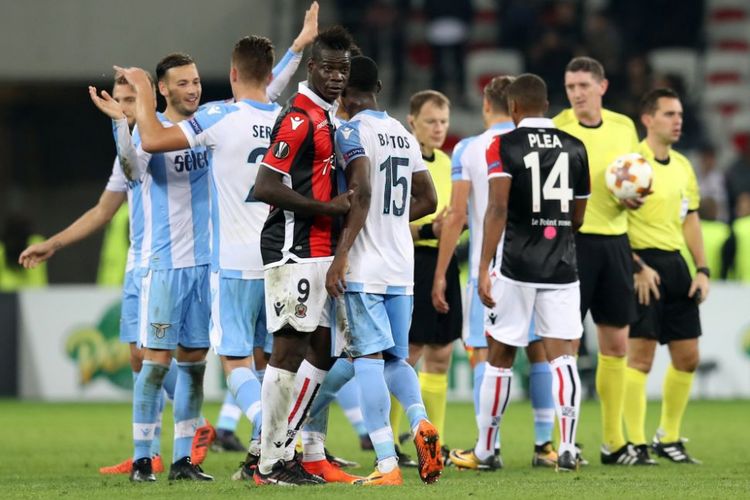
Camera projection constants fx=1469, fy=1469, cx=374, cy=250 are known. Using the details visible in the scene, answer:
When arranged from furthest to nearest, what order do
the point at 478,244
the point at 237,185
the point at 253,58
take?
the point at 478,244 < the point at 253,58 < the point at 237,185

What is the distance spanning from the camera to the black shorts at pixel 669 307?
978 centimetres

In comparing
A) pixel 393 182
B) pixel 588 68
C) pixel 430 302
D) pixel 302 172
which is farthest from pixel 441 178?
pixel 302 172

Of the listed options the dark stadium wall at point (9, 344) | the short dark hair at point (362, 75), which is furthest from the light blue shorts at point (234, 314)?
the dark stadium wall at point (9, 344)

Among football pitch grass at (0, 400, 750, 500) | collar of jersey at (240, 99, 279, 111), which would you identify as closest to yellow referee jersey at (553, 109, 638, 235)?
football pitch grass at (0, 400, 750, 500)

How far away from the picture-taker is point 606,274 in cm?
938

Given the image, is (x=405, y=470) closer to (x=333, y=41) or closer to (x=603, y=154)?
(x=603, y=154)

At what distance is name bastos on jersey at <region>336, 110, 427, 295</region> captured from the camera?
7520mm

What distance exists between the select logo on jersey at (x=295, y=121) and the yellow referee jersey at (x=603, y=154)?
2726 millimetres

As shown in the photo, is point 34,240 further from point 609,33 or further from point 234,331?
point 234,331

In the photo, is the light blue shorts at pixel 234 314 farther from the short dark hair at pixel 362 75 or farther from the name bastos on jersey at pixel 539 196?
the name bastos on jersey at pixel 539 196

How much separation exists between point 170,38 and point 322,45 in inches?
527

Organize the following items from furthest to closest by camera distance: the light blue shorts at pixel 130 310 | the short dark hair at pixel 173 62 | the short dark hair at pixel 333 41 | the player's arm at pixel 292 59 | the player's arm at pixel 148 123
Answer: the light blue shorts at pixel 130 310, the player's arm at pixel 292 59, the short dark hair at pixel 173 62, the player's arm at pixel 148 123, the short dark hair at pixel 333 41

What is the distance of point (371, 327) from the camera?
747 centimetres

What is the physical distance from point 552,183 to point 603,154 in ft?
4.05
